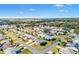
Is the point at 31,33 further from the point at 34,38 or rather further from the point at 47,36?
the point at 47,36

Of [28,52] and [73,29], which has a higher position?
[73,29]

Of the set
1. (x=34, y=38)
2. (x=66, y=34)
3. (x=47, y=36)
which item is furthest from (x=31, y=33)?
(x=66, y=34)

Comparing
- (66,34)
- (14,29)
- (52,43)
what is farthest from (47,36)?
(14,29)

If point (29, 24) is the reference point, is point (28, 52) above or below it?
below

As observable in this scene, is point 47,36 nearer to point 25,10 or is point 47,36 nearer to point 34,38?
point 34,38
